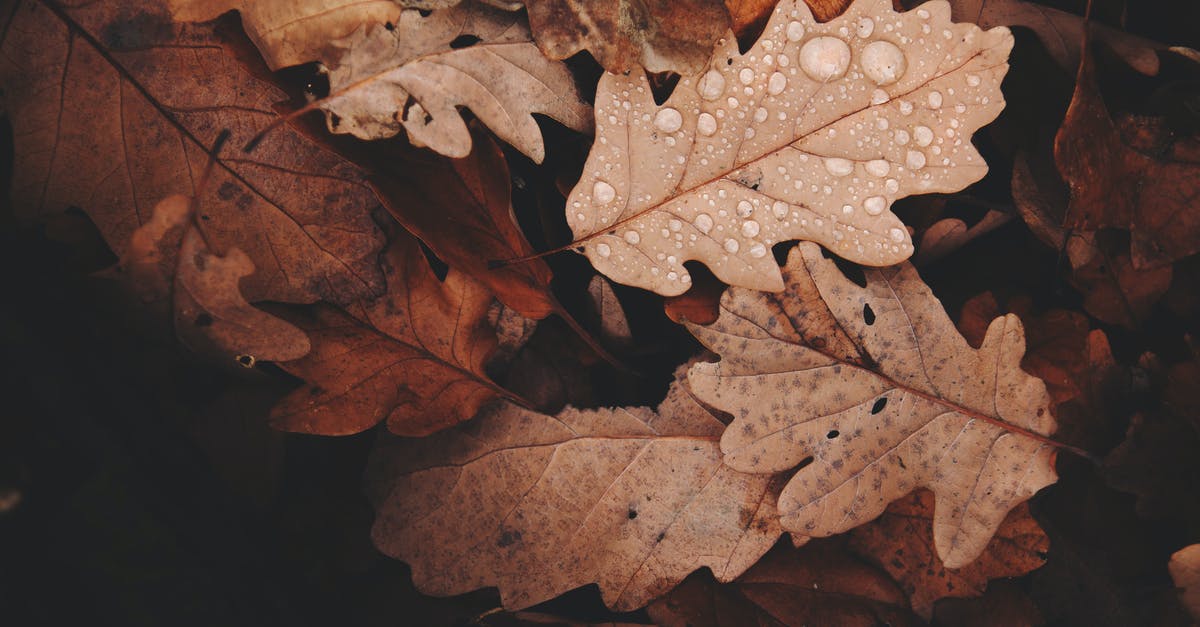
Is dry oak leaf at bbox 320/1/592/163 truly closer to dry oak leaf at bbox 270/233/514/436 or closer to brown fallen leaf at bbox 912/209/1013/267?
dry oak leaf at bbox 270/233/514/436

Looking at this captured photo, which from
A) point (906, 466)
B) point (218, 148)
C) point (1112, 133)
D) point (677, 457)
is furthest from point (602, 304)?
point (1112, 133)

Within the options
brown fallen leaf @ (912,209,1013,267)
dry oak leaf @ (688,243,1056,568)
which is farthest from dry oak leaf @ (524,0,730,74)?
brown fallen leaf @ (912,209,1013,267)

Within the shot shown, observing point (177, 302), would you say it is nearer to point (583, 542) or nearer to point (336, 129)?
point (336, 129)

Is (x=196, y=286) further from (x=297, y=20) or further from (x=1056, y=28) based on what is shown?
(x=1056, y=28)

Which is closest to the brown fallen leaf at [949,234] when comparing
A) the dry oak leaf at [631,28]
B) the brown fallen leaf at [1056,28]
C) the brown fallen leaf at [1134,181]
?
the brown fallen leaf at [1134,181]

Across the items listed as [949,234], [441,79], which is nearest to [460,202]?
[441,79]

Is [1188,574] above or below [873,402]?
below
